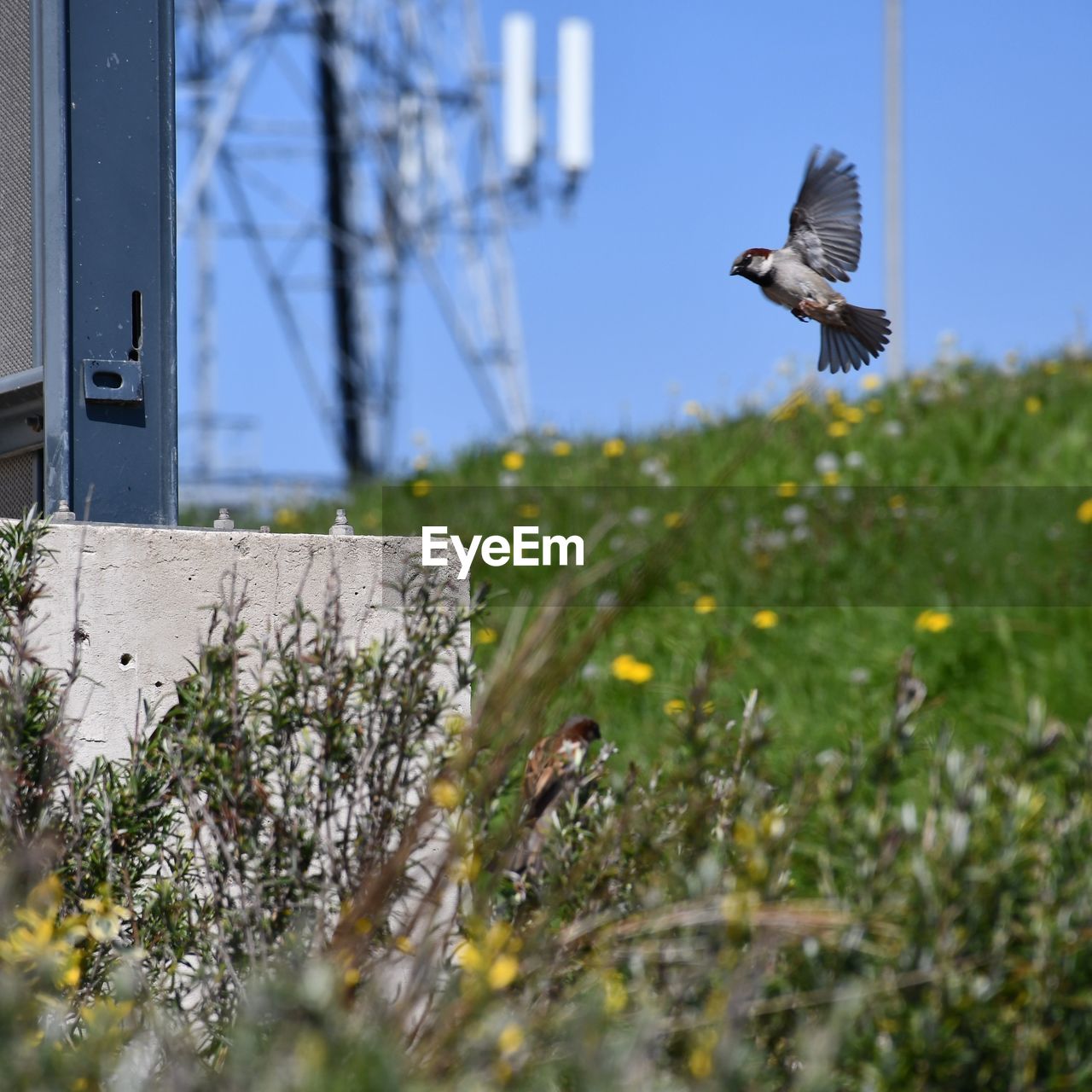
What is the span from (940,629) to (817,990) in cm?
437

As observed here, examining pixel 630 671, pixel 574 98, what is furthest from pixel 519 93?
pixel 630 671

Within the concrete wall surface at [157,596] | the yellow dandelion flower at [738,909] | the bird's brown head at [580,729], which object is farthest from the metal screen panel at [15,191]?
the yellow dandelion flower at [738,909]

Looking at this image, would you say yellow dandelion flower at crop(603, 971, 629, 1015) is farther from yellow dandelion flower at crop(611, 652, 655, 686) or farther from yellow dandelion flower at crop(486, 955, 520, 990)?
yellow dandelion flower at crop(611, 652, 655, 686)

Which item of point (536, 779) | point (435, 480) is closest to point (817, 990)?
point (536, 779)

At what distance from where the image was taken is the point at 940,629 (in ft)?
18.5

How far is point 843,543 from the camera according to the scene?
6492mm

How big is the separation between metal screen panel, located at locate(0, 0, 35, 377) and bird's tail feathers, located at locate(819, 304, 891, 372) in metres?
1.99

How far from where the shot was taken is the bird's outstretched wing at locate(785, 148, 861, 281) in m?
1.57

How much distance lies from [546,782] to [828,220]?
1082 mm

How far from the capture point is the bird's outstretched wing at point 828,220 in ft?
5.16

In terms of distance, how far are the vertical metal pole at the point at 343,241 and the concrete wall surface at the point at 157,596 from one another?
11655 mm

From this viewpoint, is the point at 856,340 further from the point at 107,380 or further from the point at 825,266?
the point at 107,380

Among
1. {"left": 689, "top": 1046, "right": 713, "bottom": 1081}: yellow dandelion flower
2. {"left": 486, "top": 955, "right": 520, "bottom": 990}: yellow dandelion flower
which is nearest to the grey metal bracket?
{"left": 486, "top": 955, "right": 520, "bottom": 990}: yellow dandelion flower

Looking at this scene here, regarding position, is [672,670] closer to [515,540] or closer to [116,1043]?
[515,540]
